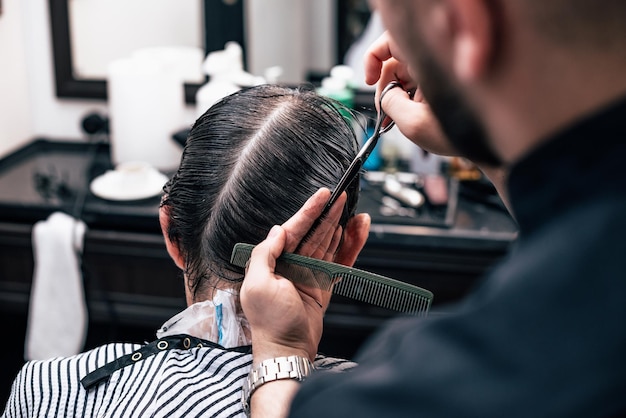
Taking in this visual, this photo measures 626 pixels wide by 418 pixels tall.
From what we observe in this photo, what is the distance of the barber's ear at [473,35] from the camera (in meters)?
0.48

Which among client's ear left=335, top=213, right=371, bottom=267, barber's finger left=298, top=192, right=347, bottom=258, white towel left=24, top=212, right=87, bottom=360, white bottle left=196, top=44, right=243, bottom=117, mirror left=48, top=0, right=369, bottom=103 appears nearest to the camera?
barber's finger left=298, top=192, right=347, bottom=258

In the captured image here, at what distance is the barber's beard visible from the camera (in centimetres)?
52

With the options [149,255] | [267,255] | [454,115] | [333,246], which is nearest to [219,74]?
[149,255]

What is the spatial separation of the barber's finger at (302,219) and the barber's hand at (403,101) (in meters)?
0.13

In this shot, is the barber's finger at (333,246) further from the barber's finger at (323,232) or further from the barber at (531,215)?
the barber at (531,215)

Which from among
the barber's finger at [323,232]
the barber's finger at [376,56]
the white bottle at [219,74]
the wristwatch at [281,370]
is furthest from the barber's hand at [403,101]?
the white bottle at [219,74]

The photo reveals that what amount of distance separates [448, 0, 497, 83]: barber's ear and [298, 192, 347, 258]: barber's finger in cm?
47

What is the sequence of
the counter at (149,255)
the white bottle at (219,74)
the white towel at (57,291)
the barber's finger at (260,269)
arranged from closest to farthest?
the barber's finger at (260,269)
the counter at (149,255)
the white towel at (57,291)
the white bottle at (219,74)

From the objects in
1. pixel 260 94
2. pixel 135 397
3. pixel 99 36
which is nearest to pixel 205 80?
pixel 99 36

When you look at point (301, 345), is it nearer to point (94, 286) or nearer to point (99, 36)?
point (94, 286)

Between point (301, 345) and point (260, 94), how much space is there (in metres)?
0.37

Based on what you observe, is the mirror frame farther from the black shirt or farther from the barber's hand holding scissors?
the black shirt

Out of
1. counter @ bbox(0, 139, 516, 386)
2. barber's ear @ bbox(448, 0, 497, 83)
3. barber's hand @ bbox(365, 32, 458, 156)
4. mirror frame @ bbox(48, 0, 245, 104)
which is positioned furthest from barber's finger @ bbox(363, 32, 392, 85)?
mirror frame @ bbox(48, 0, 245, 104)

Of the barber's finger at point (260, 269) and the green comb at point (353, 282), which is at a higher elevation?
the barber's finger at point (260, 269)
